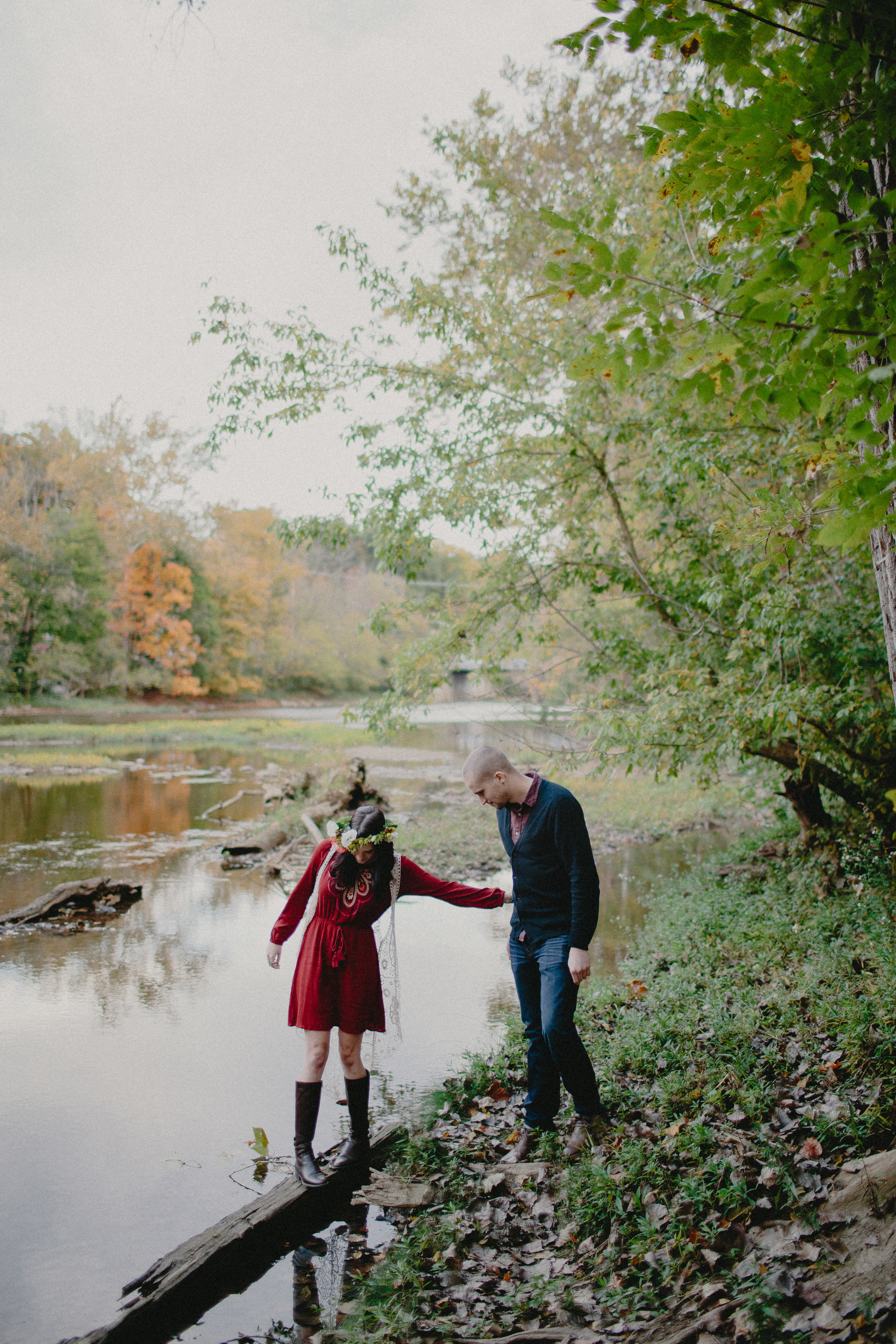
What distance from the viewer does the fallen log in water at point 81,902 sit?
8.98 metres

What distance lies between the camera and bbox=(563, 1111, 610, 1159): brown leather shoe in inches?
152

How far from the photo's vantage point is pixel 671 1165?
11.5 ft

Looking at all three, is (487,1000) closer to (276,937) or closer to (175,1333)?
(276,937)

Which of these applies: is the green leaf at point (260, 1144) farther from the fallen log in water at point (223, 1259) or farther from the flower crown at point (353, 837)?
the flower crown at point (353, 837)

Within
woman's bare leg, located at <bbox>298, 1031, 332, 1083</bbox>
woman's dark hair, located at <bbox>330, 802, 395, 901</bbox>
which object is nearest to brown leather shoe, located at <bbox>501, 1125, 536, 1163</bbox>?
woman's bare leg, located at <bbox>298, 1031, 332, 1083</bbox>

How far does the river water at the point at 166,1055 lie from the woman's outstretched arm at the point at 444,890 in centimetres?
151

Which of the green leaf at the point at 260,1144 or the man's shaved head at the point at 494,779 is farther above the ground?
the man's shaved head at the point at 494,779

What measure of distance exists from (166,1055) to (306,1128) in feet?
7.49

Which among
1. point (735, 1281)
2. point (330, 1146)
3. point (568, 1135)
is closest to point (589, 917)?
point (568, 1135)

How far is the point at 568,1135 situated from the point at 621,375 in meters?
3.59

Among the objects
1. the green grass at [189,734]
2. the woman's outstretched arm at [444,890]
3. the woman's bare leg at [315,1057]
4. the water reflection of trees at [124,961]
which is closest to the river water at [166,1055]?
the water reflection of trees at [124,961]

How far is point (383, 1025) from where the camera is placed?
423 centimetres

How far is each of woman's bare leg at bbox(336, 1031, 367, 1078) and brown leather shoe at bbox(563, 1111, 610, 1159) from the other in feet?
3.65

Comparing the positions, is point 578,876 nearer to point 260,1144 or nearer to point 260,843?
point 260,1144
